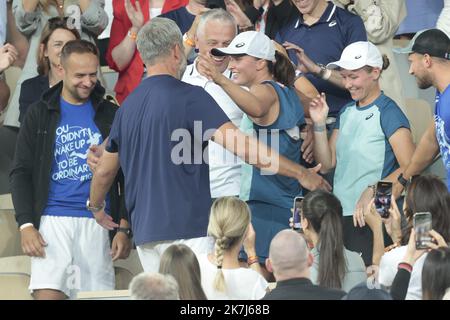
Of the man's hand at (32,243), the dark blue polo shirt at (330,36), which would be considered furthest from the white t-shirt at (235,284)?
the dark blue polo shirt at (330,36)

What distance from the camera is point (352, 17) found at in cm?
1066

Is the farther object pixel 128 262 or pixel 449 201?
pixel 128 262

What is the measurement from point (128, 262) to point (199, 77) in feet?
4.90

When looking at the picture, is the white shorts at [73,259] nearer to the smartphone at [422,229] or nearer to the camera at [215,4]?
the camera at [215,4]

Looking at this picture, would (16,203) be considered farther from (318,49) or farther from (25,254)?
(318,49)

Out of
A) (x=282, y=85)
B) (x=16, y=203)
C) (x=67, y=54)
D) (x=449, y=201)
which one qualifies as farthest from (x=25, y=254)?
(x=449, y=201)

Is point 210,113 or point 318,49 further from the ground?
point 318,49

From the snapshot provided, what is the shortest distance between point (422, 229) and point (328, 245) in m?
0.74

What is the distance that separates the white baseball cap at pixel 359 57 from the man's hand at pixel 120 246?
6.28 ft

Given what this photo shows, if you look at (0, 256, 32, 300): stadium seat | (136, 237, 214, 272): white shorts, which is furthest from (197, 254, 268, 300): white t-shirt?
(0, 256, 32, 300): stadium seat

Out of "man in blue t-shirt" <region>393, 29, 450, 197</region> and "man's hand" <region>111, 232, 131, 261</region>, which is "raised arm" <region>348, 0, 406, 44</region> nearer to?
"man in blue t-shirt" <region>393, 29, 450, 197</region>

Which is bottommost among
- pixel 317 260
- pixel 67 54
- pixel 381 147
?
pixel 317 260

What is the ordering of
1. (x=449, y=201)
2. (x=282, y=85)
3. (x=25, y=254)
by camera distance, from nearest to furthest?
(x=449, y=201) → (x=282, y=85) → (x=25, y=254)

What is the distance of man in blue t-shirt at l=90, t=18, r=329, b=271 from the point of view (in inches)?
335
